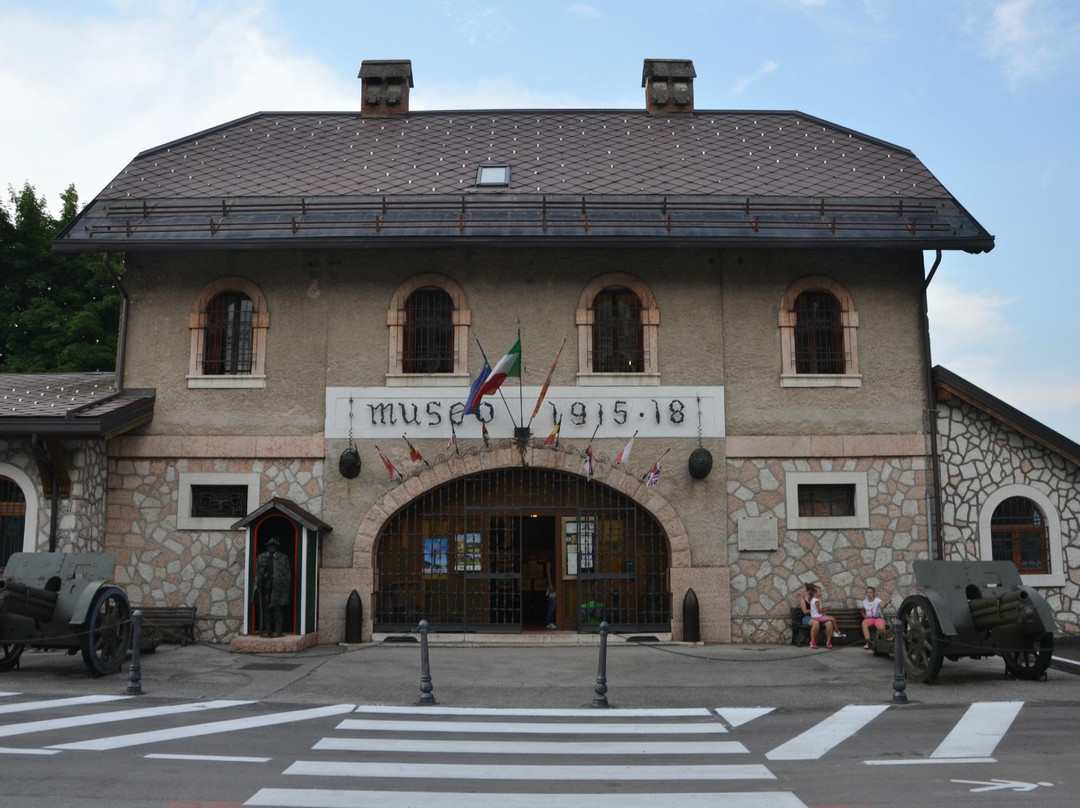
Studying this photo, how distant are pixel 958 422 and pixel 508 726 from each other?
10167mm

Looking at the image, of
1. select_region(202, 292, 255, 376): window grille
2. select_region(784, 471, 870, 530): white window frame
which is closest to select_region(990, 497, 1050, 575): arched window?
select_region(784, 471, 870, 530): white window frame

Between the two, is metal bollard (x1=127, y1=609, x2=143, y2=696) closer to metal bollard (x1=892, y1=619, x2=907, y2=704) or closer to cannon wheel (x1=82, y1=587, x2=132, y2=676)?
cannon wheel (x1=82, y1=587, x2=132, y2=676)

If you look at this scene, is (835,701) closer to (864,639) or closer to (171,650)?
(864,639)

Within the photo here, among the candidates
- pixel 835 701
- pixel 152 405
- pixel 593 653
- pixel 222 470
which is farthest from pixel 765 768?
pixel 152 405

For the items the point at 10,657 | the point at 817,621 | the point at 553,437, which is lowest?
the point at 10,657

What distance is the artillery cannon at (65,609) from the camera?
12.3 meters

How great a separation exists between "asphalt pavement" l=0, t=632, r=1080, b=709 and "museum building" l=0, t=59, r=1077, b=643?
4.34 feet

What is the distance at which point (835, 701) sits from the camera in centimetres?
1122

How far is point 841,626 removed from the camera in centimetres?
1577

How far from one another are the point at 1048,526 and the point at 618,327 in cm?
759

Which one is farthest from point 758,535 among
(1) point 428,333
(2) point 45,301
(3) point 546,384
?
(2) point 45,301

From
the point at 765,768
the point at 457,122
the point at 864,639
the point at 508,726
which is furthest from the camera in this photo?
the point at 457,122

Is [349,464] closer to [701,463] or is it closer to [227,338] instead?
[227,338]

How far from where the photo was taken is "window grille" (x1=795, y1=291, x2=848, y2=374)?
1675 cm
